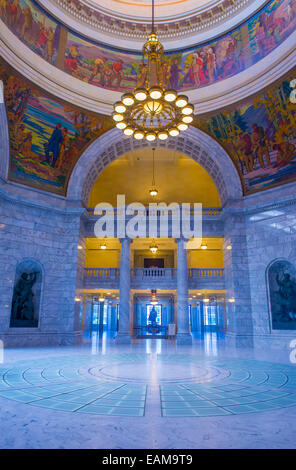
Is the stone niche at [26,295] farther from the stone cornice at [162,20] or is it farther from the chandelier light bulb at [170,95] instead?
the stone cornice at [162,20]

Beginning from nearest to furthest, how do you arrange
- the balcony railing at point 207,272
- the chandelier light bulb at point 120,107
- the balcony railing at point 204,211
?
the chandelier light bulb at point 120,107 < the balcony railing at point 204,211 < the balcony railing at point 207,272

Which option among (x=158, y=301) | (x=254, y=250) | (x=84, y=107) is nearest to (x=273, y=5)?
(x=84, y=107)

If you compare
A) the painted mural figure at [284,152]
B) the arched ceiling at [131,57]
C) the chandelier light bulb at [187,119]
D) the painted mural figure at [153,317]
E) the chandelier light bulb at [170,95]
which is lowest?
the painted mural figure at [153,317]

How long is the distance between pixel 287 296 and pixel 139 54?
44.3ft

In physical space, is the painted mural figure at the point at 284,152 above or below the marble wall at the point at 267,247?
above

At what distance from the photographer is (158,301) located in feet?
76.1

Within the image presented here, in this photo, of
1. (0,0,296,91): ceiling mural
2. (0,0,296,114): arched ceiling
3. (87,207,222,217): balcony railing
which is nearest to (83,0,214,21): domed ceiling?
(0,0,296,114): arched ceiling

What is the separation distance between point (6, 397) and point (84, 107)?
1350 cm

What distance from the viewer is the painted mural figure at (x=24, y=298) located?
1268 centimetres

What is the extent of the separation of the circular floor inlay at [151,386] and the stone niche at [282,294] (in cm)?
460

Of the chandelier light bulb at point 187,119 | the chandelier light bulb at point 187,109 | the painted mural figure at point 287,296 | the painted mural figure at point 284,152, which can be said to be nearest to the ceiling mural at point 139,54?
the painted mural figure at point 284,152

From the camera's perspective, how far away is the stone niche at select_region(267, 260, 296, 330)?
12359mm

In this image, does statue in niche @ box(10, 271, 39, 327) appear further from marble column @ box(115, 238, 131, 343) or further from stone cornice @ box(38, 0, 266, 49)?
stone cornice @ box(38, 0, 266, 49)
